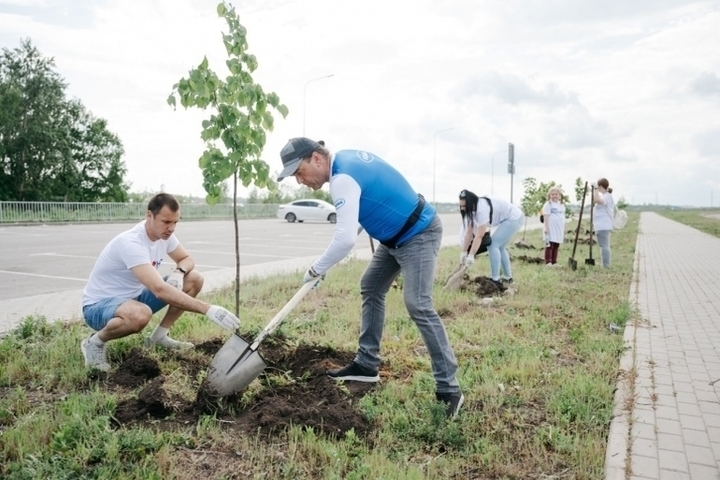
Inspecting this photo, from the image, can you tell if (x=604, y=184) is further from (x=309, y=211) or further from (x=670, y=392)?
(x=309, y=211)

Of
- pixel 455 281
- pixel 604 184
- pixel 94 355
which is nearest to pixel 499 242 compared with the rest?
pixel 455 281

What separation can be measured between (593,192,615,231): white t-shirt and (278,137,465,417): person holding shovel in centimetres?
784

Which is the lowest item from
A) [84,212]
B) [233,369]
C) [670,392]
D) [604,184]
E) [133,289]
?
[670,392]

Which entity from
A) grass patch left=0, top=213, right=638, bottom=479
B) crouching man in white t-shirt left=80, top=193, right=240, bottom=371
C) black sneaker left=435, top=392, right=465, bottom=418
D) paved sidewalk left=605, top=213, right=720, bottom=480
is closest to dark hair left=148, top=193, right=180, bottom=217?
crouching man in white t-shirt left=80, top=193, right=240, bottom=371

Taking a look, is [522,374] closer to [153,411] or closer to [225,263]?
[153,411]

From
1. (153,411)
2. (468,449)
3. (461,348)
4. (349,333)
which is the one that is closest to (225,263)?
(349,333)

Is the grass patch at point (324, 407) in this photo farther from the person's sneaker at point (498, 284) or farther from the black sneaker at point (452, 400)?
the person's sneaker at point (498, 284)

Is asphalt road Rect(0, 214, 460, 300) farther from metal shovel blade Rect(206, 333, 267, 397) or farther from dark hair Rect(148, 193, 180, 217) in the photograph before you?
metal shovel blade Rect(206, 333, 267, 397)

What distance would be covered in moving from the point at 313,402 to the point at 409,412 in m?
0.62

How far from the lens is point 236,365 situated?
11.8 ft

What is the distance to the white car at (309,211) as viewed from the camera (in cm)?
3238

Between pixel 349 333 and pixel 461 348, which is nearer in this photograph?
pixel 461 348

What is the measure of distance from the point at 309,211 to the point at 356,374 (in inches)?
1138

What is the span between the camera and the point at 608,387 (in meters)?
3.99
